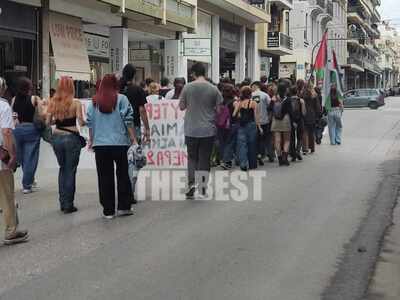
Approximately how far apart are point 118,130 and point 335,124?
11.6 meters

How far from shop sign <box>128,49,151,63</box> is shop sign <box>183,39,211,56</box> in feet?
10.4

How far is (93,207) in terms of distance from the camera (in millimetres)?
9289

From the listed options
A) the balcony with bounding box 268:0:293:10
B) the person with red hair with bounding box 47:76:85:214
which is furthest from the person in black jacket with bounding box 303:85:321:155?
the balcony with bounding box 268:0:293:10

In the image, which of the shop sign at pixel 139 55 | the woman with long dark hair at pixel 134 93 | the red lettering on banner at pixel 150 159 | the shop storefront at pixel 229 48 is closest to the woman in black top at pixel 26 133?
the woman with long dark hair at pixel 134 93

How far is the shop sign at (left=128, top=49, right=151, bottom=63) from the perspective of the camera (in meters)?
26.7

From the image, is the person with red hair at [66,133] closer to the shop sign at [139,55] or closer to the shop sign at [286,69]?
the shop sign at [139,55]

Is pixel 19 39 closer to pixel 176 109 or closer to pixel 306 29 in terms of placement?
pixel 176 109

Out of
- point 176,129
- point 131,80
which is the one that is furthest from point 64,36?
point 131,80

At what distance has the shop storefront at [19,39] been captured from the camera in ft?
54.2

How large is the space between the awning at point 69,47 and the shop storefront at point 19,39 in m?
0.69

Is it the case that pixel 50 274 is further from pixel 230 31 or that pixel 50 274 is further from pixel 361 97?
pixel 361 97

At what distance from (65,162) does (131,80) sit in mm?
1465

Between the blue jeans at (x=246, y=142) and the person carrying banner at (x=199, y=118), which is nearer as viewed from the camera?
the person carrying banner at (x=199, y=118)

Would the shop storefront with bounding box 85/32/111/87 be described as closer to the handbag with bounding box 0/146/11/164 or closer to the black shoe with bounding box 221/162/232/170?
the black shoe with bounding box 221/162/232/170
